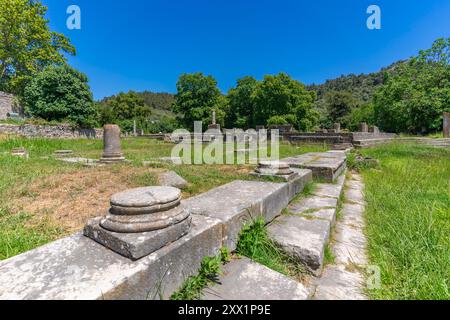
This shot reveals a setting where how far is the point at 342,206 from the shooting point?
11.1ft

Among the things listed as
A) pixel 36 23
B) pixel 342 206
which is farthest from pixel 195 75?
pixel 342 206

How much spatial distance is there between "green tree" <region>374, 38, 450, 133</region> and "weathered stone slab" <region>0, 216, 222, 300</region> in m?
26.0

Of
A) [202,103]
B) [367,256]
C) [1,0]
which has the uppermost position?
[1,0]

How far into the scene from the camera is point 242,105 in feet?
117

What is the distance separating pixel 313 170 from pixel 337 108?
2060 inches

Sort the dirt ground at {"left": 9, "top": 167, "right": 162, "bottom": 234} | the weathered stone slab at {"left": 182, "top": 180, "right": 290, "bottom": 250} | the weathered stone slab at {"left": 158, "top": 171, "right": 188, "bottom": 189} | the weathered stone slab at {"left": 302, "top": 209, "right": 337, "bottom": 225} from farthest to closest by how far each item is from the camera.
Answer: the weathered stone slab at {"left": 158, "top": 171, "right": 188, "bottom": 189} < the dirt ground at {"left": 9, "top": 167, "right": 162, "bottom": 234} < the weathered stone slab at {"left": 302, "top": 209, "right": 337, "bottom": 225} < the weathered stone slab at {"left": 182, "top": 180, "right": 290, "bottom": 250}

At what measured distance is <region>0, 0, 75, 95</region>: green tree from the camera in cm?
2000

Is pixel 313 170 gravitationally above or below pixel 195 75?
below

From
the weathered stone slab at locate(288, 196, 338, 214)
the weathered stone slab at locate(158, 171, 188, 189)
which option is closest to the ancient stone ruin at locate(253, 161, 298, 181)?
the weathered stone slab at locate(288, 196, 338, 214)

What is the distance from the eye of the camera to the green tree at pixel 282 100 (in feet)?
96.8

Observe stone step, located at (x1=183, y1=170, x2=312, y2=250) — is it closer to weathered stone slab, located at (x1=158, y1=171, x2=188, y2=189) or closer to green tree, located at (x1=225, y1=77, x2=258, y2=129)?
weathered stone slab, located at (x1=158, y1=171, x2=188, y2=189)

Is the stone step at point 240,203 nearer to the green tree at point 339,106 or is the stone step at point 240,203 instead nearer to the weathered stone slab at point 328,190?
the weathered stone slab at point 328,190

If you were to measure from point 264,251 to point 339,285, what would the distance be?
0.58 meters
